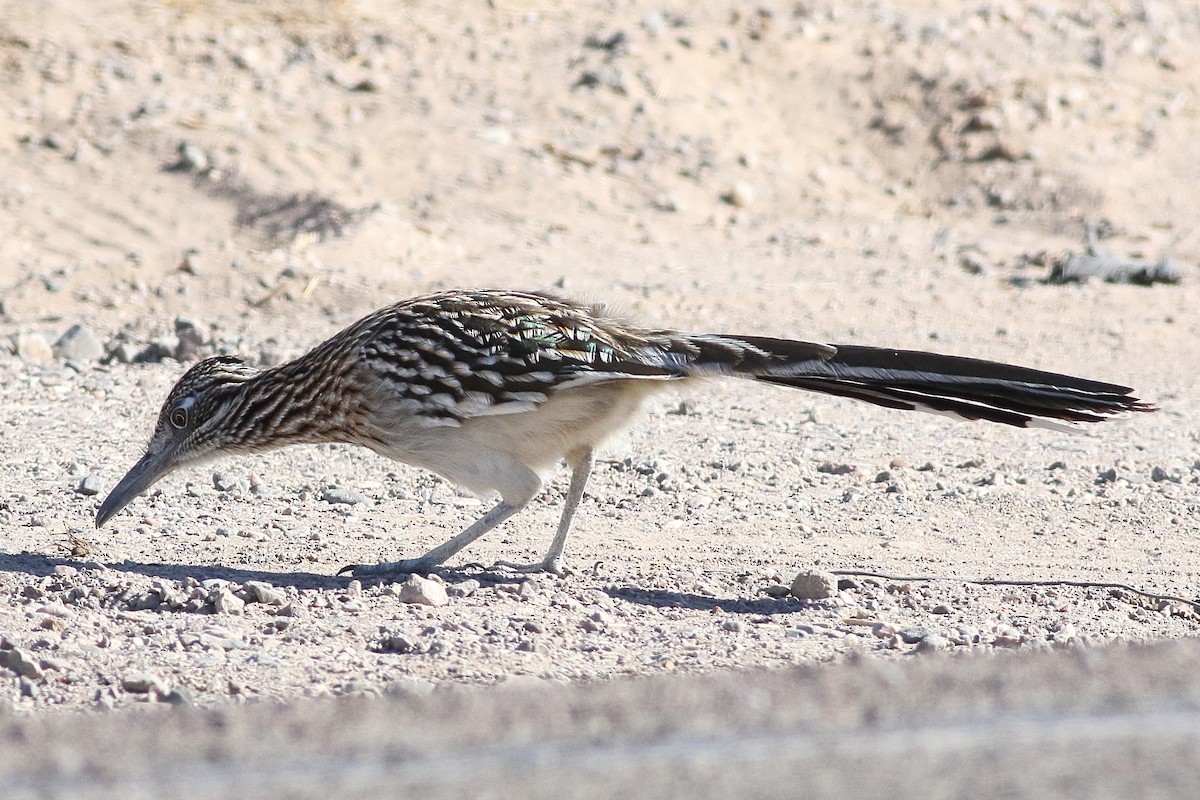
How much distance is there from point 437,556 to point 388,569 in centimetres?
20

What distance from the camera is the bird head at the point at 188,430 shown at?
672 cm

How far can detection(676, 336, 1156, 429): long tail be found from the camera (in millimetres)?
5699

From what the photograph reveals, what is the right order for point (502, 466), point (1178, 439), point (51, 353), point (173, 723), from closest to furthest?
point (173, 723) → point (502, 466) → point (1178, 439) → point (51, 353)

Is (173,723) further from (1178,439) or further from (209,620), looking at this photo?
(1178,439)

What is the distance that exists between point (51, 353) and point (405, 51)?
21.3 feet

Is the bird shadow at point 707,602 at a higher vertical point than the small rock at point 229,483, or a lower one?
higher

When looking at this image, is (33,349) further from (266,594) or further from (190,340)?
(266,594)

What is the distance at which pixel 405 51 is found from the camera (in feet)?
50.6

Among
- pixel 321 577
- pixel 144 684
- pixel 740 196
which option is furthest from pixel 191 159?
pixel 144 684

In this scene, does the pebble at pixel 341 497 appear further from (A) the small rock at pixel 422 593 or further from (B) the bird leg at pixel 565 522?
(A) the small rock at pixel 422 593

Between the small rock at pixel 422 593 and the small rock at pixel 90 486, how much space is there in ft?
7.11

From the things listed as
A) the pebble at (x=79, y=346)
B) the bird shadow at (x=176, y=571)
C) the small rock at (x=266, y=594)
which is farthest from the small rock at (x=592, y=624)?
the pebble at (x=79, y=346)

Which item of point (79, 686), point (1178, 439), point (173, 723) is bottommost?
point (79, 686)

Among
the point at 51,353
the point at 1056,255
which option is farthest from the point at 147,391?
the point at 1056,255
